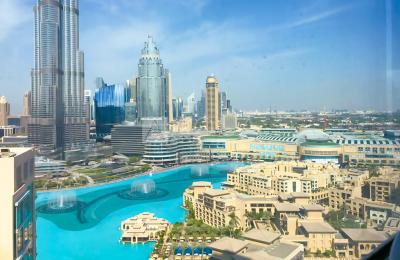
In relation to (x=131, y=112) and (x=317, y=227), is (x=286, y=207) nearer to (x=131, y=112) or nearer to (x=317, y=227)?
(x=317, y=227)

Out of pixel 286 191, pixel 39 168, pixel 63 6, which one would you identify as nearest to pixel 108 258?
pixel 286 191

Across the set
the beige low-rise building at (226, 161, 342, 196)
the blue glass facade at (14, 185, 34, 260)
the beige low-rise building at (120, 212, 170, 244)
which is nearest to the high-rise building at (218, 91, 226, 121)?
the beige low-rise building at (226, 161, 342, 196)

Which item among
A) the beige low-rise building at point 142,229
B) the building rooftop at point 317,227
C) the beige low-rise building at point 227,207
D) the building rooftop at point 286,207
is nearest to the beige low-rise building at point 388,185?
the building rooftop at point 317,227

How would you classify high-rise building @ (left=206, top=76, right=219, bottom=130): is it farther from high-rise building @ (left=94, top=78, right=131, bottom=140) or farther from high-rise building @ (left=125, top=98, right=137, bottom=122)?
high-rise building @ (left=94, top=78, right=131, bottom=140)

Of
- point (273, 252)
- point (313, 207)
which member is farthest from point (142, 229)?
point (273, 252)

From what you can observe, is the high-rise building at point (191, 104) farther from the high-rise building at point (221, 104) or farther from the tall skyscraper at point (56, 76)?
the tall skyscraper at point (56, 76)

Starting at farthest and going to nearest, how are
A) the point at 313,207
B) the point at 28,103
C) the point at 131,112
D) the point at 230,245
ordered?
1. the point at 131,112
2. the point at 28,103
3. the point at 313,207
4. the point at 230,245
